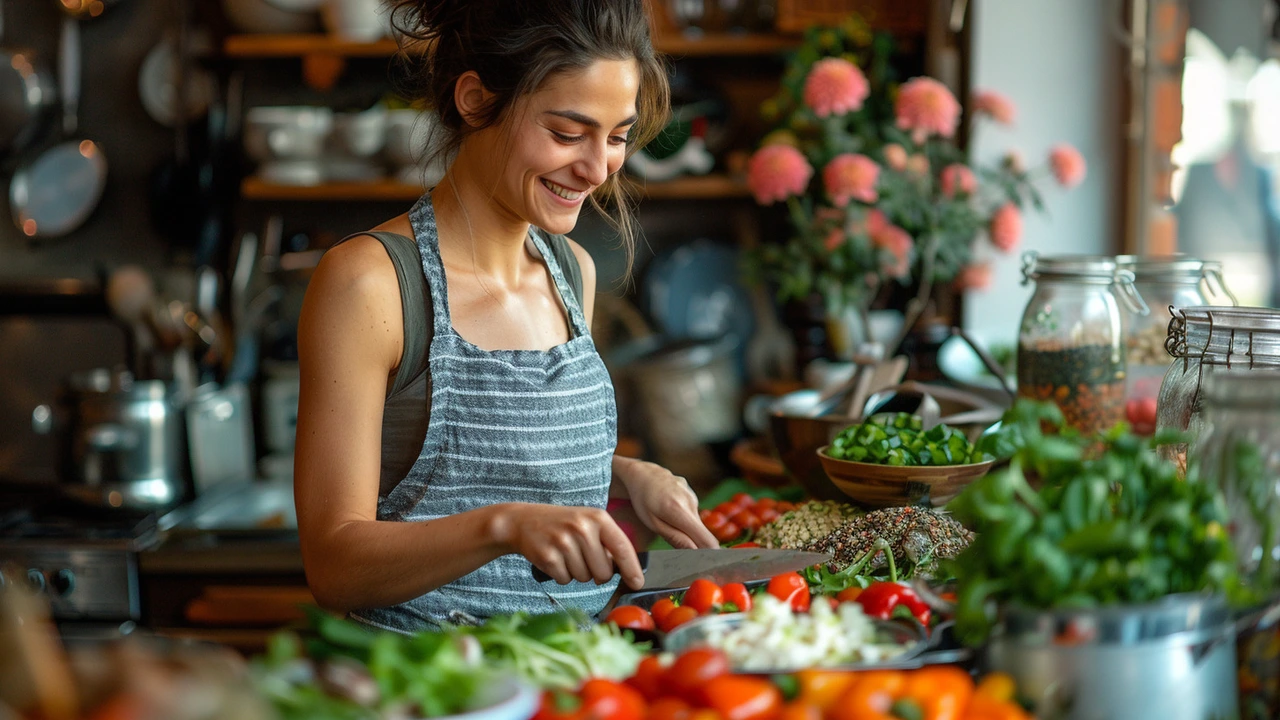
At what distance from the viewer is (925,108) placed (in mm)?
2818

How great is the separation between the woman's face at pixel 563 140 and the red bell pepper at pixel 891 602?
642 millimetres

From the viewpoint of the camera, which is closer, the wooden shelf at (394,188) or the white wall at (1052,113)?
the white wall at (1052,113)

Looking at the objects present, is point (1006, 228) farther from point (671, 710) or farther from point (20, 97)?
point (20, 97)

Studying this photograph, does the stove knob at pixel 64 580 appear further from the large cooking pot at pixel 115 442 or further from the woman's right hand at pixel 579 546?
the woman's right hand at pixel 579 546

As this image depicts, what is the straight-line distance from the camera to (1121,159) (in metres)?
3.17

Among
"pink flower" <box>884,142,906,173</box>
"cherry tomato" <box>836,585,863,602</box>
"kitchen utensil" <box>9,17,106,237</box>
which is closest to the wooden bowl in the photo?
"cherry tomato" <box>836,585,863,602</box>

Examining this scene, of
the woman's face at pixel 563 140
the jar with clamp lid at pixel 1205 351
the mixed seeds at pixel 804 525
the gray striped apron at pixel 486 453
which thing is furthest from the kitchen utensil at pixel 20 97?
the jar with clamp lid at pixel 1205 351

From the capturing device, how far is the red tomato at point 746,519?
5.80 ft

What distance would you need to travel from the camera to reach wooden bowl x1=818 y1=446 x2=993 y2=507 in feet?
5.33

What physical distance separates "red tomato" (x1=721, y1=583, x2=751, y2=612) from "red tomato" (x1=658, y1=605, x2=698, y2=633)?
0.08 m

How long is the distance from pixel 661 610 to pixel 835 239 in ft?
6.05

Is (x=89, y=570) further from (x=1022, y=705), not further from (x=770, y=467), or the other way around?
(x=1022, y=705)

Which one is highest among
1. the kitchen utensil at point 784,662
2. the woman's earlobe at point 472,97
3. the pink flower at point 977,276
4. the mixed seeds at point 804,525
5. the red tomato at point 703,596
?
the woman's earlobe at point 472,97

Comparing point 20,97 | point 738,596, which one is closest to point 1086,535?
point 738,596
